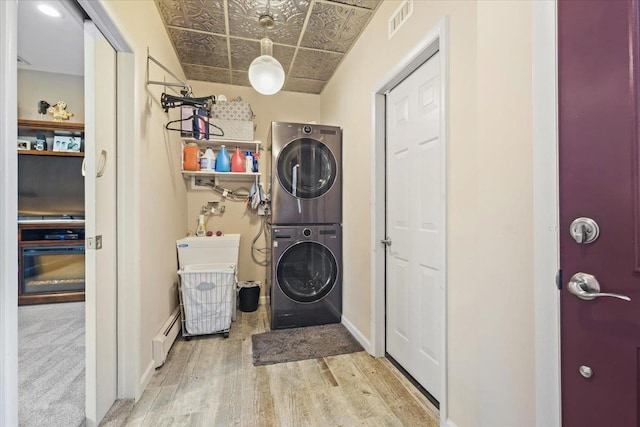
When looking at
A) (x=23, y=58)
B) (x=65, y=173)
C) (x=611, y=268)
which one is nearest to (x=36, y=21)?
(x=23, y=58)

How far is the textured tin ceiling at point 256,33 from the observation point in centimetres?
201

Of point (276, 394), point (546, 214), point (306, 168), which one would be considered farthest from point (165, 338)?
point (546, 214)

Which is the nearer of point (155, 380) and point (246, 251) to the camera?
point (155, 380)

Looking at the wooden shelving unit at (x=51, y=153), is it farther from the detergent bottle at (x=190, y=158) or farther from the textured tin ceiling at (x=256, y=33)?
the textured tin ceiling at (x=256, y=33)

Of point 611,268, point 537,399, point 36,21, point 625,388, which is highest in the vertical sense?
point 36,21

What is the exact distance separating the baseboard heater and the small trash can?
66cm

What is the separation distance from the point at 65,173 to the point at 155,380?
2515 millimetres

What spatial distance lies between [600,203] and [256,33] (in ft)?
8.38

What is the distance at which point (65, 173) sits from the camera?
293 centimetres

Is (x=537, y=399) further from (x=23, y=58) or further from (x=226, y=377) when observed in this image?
(x=23, y=58)

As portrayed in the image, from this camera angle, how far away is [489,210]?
1087mm

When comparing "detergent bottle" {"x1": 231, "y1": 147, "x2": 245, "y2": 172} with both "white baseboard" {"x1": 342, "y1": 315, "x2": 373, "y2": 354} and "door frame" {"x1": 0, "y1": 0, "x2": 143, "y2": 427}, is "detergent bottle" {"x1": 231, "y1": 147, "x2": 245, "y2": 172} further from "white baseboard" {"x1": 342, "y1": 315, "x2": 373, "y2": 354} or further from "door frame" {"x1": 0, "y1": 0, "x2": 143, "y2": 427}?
"white baseboard" {"x1": 342, "y1": 315, "x2": 373, "y2": 354}

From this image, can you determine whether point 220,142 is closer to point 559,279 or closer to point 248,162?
point 248,162

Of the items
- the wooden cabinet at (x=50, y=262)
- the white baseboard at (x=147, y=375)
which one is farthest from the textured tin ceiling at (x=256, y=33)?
the white baseboard at (x=147, y=375)
